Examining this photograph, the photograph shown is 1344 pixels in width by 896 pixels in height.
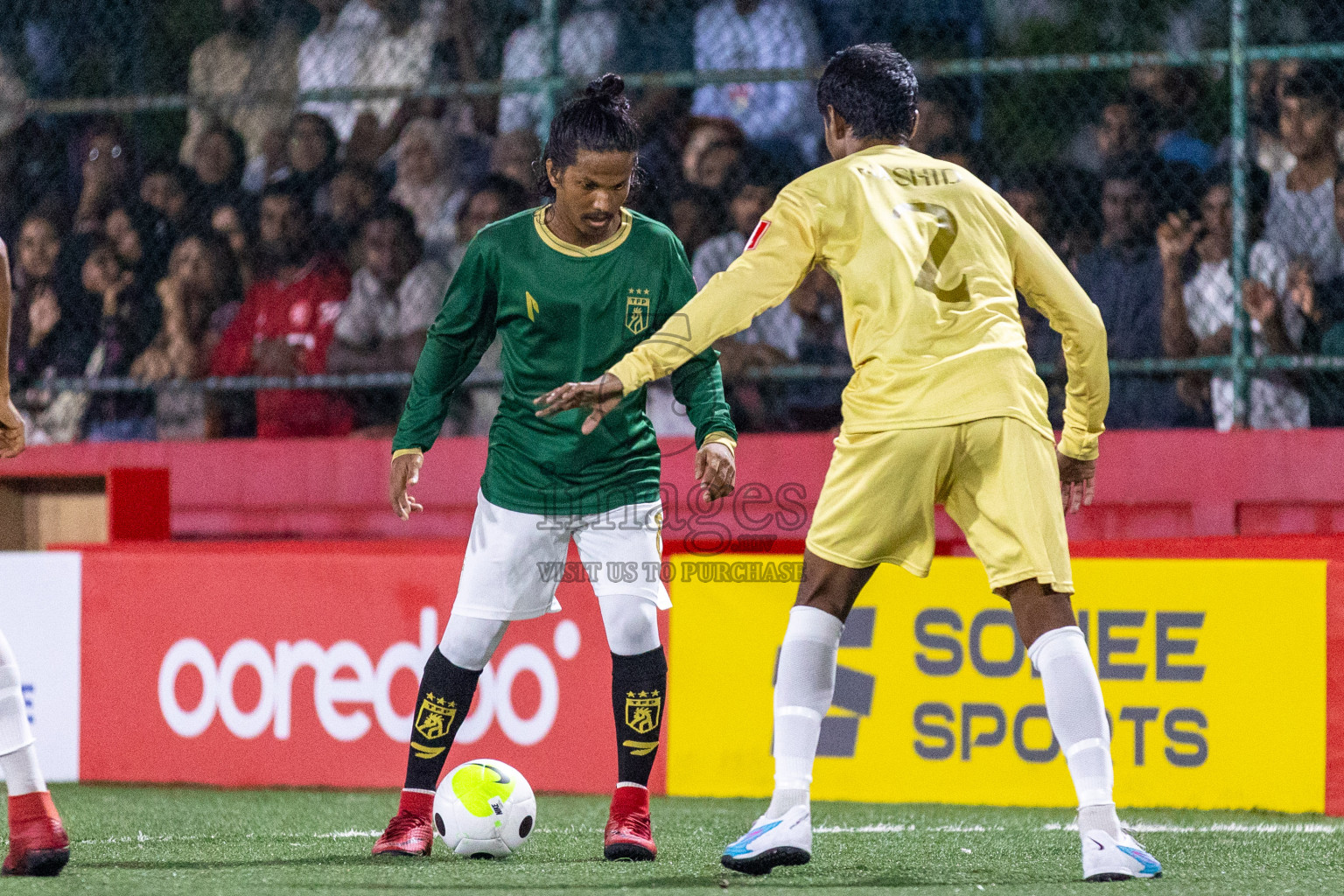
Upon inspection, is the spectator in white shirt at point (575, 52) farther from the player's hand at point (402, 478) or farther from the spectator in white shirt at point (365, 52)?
the player's hand at point (402, 478)

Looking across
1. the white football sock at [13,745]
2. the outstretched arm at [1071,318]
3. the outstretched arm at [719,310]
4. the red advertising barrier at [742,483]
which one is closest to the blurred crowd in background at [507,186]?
the red advertising barrier at [742,483]

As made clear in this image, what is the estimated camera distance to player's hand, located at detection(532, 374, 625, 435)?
11.7ft

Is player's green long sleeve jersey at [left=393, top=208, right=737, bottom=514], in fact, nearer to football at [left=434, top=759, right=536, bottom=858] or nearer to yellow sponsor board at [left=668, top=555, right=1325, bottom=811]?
football at [left=434, top=759, right=536, bottom=858]

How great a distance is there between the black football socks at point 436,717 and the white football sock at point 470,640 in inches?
0.8

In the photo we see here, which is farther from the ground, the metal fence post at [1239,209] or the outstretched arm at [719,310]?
the metal fence post at [1239,209]

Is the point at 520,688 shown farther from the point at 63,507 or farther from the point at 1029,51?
the point at 1029,51

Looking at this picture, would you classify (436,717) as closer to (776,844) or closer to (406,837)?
(406,837)

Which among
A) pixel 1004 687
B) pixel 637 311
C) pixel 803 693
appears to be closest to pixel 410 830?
pixel 803 693

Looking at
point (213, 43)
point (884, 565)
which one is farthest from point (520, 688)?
point (213, 43)

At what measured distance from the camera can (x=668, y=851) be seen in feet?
14.2

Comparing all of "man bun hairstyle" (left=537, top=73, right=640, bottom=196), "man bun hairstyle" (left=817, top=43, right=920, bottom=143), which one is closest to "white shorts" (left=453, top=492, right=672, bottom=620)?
"man bun hairstyle" (left=537, top=73, right=640, bottom=196)

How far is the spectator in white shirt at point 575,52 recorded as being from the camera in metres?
7.54

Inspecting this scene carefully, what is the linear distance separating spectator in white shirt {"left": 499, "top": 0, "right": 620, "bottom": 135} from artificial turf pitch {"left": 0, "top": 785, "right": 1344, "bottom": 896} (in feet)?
10.3

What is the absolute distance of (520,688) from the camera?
5.91 m
